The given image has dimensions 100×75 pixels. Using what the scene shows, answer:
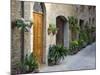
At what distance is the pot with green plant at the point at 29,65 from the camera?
2.86 m

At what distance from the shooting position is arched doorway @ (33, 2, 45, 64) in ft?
9.61

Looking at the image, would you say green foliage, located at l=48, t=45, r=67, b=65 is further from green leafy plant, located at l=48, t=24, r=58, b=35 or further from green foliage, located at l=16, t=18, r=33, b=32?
green foliage, located at l=16, t=18, r=33, b=32

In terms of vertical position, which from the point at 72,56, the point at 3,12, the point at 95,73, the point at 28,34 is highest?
the point at 3,12

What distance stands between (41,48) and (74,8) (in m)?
0.70

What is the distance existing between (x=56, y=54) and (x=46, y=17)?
504 millimetres

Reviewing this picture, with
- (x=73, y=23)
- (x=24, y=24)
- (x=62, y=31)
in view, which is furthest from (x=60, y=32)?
(x=24, y=24)

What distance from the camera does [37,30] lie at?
116 inches

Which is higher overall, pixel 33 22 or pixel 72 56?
pixel 33 22

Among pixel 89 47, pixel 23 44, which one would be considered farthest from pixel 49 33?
pixel 89 47

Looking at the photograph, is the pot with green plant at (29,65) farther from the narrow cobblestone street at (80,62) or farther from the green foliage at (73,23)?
the green foliage at (73,23)

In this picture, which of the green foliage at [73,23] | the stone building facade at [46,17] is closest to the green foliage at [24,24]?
the stone building facade at [46,17]

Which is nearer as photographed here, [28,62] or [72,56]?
[28,62]

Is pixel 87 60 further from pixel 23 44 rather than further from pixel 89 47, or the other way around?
pixel 23 44

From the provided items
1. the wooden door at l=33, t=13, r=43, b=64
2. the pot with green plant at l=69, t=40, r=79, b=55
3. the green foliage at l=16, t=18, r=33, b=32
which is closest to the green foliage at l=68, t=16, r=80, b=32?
the pot with green plant at l=69, t=40, r=79, b=55
